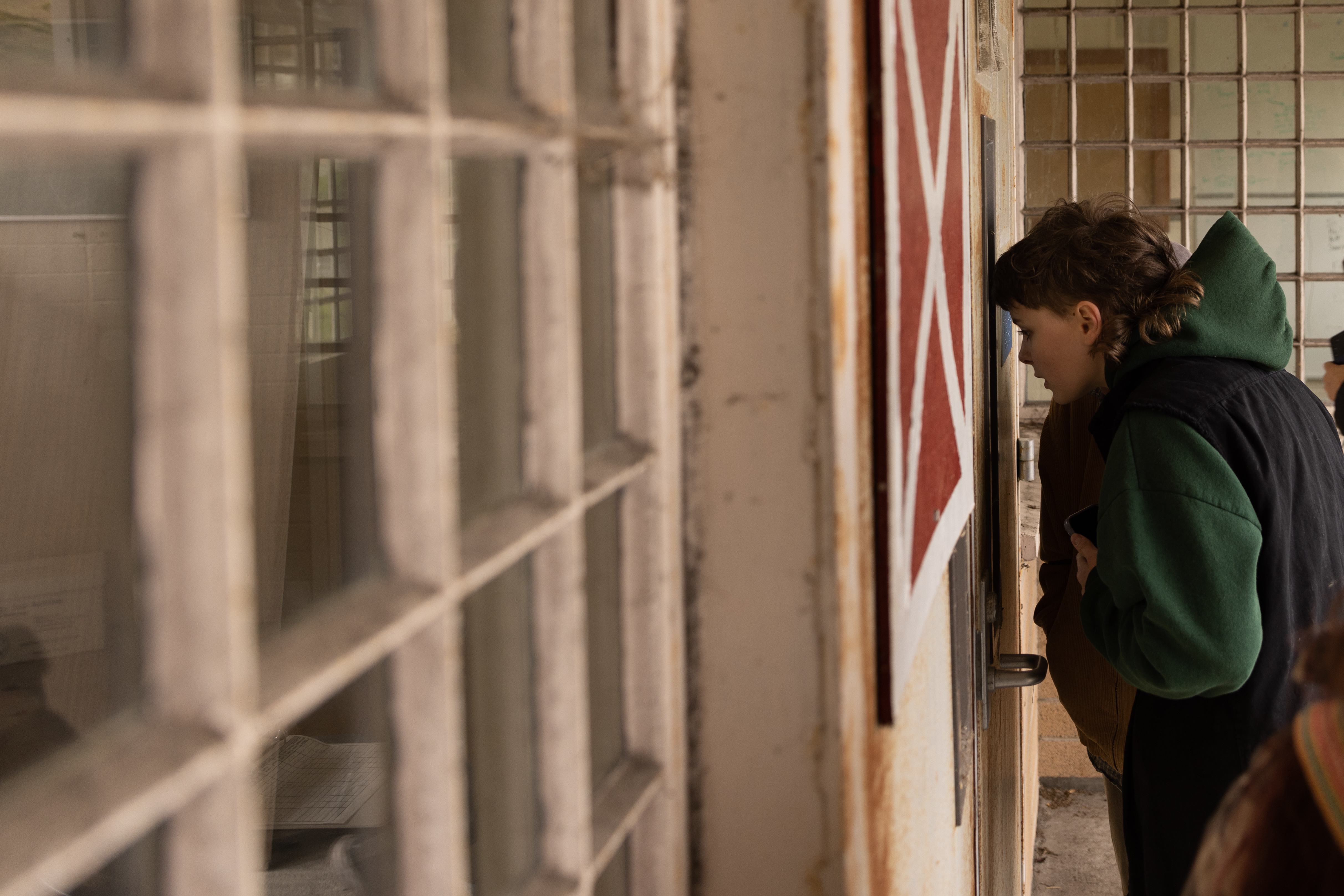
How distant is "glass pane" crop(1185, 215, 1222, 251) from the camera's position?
4.17 m

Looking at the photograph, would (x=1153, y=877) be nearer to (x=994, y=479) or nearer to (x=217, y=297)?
(x=994, y=479)

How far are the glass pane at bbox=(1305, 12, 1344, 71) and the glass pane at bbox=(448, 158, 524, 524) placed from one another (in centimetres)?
448

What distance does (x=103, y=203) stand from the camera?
2.03m

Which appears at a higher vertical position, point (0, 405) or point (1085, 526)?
point (0, 405)

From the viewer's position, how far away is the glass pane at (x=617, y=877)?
93cm

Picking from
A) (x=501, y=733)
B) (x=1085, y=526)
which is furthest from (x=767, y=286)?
(x=1085, y=526)

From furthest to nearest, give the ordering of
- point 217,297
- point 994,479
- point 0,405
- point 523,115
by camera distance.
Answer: point 994,479 → point 0,405 → point 523,115 → point 217,297

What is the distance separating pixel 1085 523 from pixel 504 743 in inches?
68.4

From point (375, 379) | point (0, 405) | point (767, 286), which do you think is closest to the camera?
point (375, 379)

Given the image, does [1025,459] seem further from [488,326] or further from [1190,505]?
[488,326]

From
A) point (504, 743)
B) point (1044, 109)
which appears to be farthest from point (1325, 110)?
point (504, 743)

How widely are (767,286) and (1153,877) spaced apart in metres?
1.58

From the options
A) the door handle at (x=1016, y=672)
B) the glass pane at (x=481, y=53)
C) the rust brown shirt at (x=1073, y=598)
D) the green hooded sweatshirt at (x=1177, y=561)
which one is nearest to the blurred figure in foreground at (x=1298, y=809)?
the glass pane at (x=481, y=53)

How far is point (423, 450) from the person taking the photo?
0.59 metres
